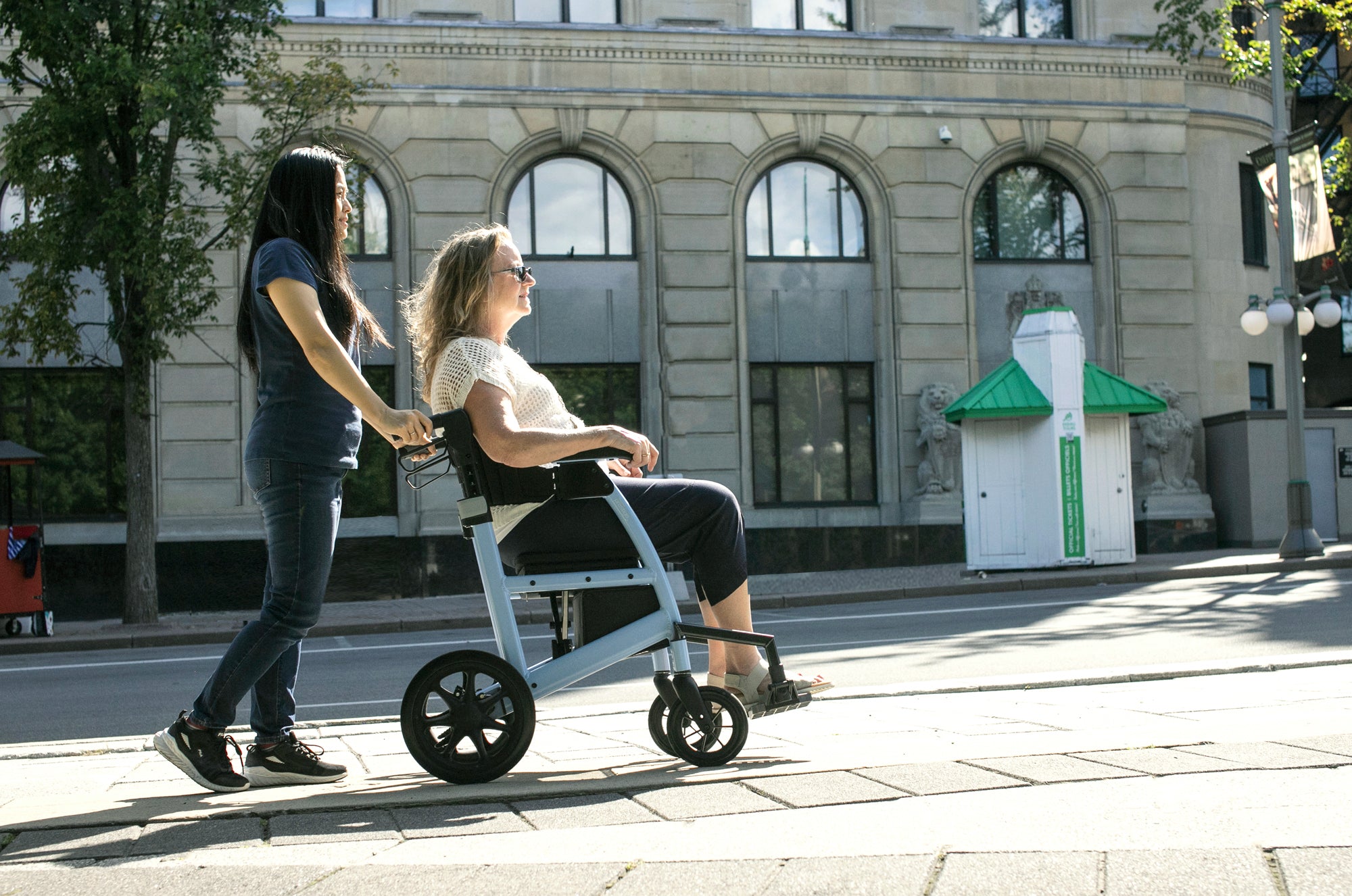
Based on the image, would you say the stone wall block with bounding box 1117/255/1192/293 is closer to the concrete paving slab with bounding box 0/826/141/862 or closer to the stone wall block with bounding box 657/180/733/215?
the stone wall block with bounding box 657/180/733/215

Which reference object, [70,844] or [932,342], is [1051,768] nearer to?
[70,844]

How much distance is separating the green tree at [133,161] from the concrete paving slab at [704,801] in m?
11.6

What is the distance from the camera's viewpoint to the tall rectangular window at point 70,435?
725 inches

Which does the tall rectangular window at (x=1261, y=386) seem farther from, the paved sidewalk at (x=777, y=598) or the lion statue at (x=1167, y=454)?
the paved sidewalk at (x=777, y=598)

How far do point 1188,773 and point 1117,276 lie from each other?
1912cm

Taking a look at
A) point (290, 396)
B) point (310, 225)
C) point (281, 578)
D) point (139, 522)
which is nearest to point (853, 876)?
point (281, 578)

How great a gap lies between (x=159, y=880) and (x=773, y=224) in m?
18.7

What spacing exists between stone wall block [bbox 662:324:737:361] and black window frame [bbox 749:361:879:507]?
585mm

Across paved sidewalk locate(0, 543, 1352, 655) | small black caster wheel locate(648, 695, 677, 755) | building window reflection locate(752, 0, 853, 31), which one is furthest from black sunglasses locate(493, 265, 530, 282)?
building window reflection locate(752, 0, 853, 31)

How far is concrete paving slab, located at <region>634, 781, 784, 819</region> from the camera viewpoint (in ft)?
10.7

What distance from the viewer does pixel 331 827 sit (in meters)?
3.27

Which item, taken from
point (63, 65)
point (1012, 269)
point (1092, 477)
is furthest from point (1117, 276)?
point (63, 65)

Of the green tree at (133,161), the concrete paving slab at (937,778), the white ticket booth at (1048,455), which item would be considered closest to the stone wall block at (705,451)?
the white ticket booth at (1048,455)

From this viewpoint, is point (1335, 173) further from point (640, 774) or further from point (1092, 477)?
point (640, 774)
